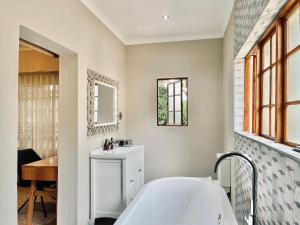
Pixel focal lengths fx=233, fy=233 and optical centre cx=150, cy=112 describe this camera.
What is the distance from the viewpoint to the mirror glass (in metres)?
3.02

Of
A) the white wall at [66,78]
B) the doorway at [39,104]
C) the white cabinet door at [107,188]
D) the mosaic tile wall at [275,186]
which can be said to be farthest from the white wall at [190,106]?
the mosaic tile wall at [275,186]

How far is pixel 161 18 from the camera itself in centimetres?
328

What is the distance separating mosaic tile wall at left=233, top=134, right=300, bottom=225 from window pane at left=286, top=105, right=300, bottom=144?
15 centimetres

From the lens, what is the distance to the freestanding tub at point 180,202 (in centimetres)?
210

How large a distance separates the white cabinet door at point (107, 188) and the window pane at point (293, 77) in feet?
6.32

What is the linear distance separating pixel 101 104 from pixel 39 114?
5.11 feet

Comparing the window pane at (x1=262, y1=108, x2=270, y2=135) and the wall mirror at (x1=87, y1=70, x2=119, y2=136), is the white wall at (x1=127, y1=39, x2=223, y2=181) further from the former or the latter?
the window pane at (x1=262, y1=108, x2=270, y2=135)

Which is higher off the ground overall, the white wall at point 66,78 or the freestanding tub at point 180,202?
the white wall at point 66,78

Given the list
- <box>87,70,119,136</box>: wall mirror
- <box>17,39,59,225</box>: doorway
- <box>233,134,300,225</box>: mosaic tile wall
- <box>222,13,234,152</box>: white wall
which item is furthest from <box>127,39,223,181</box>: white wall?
<box>233,134,300,225</box>: mosaic tile wall

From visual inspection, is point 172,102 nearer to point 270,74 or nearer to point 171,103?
point 171,103

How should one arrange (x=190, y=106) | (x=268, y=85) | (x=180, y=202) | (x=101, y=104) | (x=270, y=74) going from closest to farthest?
1. (x=270, y=74)
2. (x=268, y=85)
3. (x=180, y=202)
4. (x=101, y=104)
5. (x=190, y=106)

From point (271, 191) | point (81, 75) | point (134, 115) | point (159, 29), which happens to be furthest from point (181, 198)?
point (159, 29)

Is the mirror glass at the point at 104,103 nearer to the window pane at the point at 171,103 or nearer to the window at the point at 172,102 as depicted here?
the window at the point at 172,102

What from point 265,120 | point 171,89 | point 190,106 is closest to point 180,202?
point 265,120
